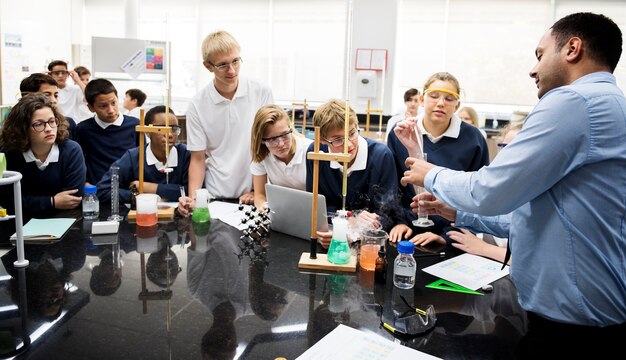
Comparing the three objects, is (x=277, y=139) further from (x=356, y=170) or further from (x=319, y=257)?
(x=319, y=257)

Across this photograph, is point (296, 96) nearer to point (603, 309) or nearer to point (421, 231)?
point (421, 231)

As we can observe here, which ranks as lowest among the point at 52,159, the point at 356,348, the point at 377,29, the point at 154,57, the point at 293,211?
the point at 356,348

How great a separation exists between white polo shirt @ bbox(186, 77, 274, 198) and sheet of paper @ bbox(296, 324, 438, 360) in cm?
152

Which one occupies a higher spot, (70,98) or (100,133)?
(70,98)

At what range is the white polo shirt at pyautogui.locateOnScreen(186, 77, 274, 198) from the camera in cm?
247

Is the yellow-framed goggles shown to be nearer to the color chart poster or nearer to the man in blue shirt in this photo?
the man in blue shirt

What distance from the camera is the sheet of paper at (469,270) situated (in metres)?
1.45

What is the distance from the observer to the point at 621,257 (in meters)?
1.07

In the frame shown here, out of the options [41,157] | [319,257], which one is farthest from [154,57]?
[319,257]

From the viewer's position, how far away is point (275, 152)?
216 centimetres

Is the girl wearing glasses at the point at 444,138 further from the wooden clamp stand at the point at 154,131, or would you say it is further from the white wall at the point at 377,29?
the white wall at the point at 377,29

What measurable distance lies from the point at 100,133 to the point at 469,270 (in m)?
2.44

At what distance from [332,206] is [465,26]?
180 inches

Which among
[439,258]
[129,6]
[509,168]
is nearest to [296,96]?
[129,6]
